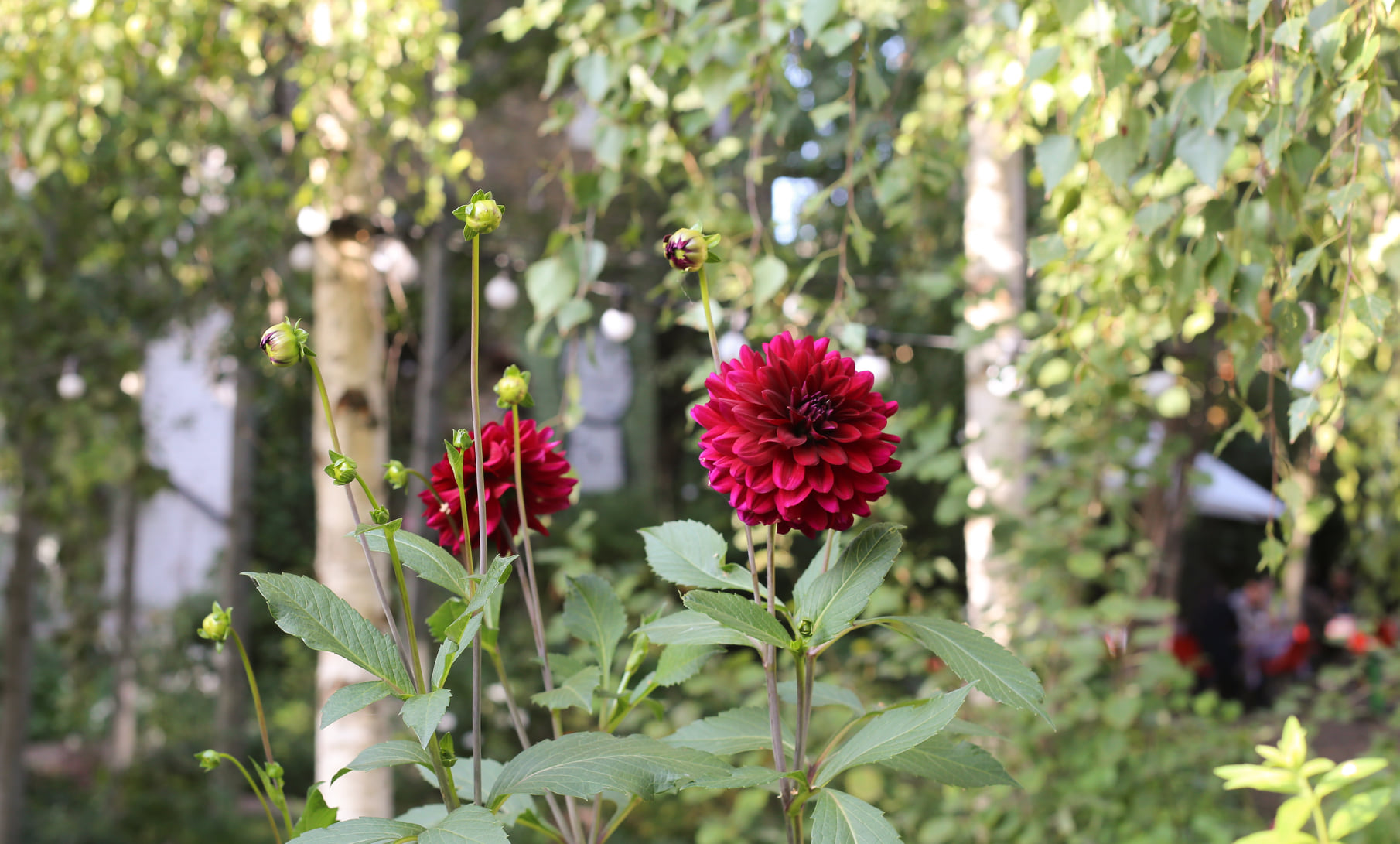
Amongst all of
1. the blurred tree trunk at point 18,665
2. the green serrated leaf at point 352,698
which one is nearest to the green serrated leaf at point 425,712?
the green serrated leaf at point 352,698

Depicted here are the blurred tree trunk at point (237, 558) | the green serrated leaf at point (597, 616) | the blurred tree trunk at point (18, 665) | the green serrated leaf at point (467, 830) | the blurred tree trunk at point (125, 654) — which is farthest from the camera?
the blurred tree trunk at point (125, 654)

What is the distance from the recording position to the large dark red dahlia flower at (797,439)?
524 mm

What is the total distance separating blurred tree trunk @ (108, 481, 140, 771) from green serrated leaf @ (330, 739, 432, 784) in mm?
4424

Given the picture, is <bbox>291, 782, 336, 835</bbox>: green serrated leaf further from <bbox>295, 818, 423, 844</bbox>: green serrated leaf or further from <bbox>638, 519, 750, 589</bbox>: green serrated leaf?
<bbox>638, 519, 750, 589</bbox>: green serrated leaf

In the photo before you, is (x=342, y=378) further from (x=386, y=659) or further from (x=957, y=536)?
(x=957, y=536)

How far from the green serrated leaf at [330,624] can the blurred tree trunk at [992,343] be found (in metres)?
1.80

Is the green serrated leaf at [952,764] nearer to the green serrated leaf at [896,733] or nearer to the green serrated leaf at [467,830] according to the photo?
the green serrated leaf at [896,733]

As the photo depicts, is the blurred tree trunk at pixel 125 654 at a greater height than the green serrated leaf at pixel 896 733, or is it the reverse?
the green serrated leaf at pixel 896 733

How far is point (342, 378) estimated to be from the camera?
185cm

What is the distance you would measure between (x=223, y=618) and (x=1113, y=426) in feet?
6.07

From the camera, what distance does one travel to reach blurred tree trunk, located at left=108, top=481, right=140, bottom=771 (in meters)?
4.41

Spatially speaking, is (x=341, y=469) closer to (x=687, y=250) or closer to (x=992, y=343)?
(x=687, y=250)

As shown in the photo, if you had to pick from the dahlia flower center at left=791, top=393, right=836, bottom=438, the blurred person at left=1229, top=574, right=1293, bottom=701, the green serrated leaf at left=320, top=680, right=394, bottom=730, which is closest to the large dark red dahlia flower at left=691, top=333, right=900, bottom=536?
the dahlia flower center at left=791, top=393, right=836, bottom=438

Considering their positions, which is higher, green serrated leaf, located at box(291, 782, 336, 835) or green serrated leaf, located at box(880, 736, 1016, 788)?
green serrated leaf, located at box(880, 736, 1016, 788)
